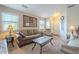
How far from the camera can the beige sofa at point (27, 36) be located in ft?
5.51

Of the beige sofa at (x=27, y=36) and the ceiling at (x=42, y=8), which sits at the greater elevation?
the ceiling at (x=42, y=8)

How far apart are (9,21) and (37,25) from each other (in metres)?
0.52

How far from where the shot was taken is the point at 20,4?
1.64 metres

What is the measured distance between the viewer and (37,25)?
1.78 meters

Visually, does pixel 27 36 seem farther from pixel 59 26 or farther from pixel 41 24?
pixel 59 26

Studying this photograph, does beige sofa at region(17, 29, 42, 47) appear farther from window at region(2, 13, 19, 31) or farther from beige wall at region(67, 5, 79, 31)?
beige wall at region(67, 5, 79, 31)

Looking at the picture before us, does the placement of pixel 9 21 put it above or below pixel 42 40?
above

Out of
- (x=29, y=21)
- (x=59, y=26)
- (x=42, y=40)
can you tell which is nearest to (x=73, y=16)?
(x=59, y=26)

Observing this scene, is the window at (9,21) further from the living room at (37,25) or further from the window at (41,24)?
the window at (41,24)

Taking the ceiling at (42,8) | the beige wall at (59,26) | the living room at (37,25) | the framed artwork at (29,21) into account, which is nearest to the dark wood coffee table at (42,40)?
the living room at (37,25)

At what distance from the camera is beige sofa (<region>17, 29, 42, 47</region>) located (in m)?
1.68

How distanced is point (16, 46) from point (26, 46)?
0.18m
